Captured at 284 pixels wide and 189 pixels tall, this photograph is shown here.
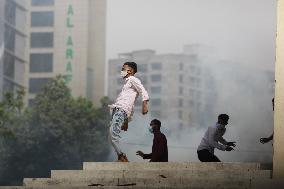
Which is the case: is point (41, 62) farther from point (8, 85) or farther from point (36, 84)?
point (8, 85)

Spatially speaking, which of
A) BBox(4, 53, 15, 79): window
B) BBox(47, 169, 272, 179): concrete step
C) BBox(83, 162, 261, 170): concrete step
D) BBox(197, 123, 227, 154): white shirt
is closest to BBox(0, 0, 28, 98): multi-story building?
BBox(4, 53, 15, 79): window

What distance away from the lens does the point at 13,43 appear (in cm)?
7950

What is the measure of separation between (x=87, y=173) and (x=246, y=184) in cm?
243

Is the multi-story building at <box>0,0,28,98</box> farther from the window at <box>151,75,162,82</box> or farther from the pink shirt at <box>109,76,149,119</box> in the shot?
the pink shirt at <box>109,76,149,119</box>

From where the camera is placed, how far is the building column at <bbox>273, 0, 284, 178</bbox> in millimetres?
9953

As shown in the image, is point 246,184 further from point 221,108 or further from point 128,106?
point 221,108

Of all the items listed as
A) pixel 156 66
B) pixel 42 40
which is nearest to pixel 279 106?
pixel 42 40

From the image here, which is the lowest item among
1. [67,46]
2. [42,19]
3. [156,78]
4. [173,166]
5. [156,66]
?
[173,166]

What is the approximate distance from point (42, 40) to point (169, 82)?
2029cm

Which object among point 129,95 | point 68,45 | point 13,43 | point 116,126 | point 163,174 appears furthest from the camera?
point 68,45

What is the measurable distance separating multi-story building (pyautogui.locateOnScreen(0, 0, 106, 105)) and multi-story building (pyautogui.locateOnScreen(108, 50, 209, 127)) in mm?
4207

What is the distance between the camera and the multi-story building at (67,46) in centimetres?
8125

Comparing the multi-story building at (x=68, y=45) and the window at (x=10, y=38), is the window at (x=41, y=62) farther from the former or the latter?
the window at (x=10, y=38)

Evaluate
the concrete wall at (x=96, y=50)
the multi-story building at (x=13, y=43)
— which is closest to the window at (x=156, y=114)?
the concrete wall at (x=96, y=50)
